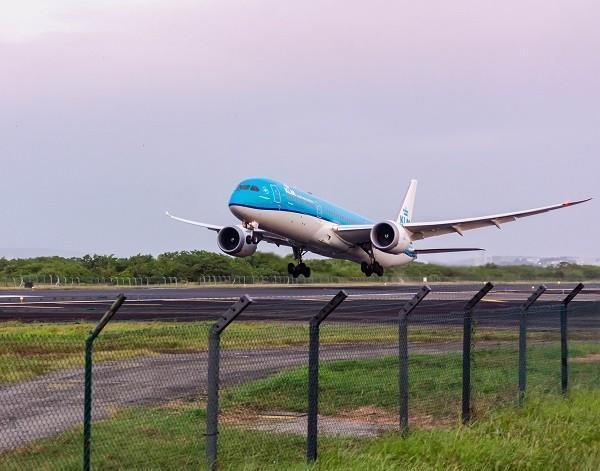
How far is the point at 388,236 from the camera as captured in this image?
133 feet

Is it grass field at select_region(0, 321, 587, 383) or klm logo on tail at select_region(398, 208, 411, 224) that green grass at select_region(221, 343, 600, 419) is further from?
klm logo on tail at select_region(398, 208, 411, 224)

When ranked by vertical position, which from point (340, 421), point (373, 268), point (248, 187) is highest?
point (248, 187)

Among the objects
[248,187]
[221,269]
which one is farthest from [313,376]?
[221,269]

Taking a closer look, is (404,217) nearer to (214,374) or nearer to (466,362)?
(466,362)

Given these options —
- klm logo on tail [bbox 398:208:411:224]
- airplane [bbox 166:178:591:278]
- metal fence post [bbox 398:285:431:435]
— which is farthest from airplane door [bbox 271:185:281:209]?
metal fence post [bbox 398:285:431:435]

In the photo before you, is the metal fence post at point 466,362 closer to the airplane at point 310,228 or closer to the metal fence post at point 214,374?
the metal fence post at point 214,374

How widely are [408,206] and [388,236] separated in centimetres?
2021

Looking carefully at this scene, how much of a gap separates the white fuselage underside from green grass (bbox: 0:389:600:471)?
1065 inches

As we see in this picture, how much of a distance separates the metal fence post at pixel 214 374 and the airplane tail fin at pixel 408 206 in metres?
51.4

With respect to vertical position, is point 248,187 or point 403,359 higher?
point 248,187

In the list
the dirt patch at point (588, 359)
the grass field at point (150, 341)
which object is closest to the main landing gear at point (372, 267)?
the grass field at point (150, 341)

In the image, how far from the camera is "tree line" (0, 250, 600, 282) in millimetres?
60125

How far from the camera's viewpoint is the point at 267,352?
15953 mm

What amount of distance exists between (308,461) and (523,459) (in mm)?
2381
